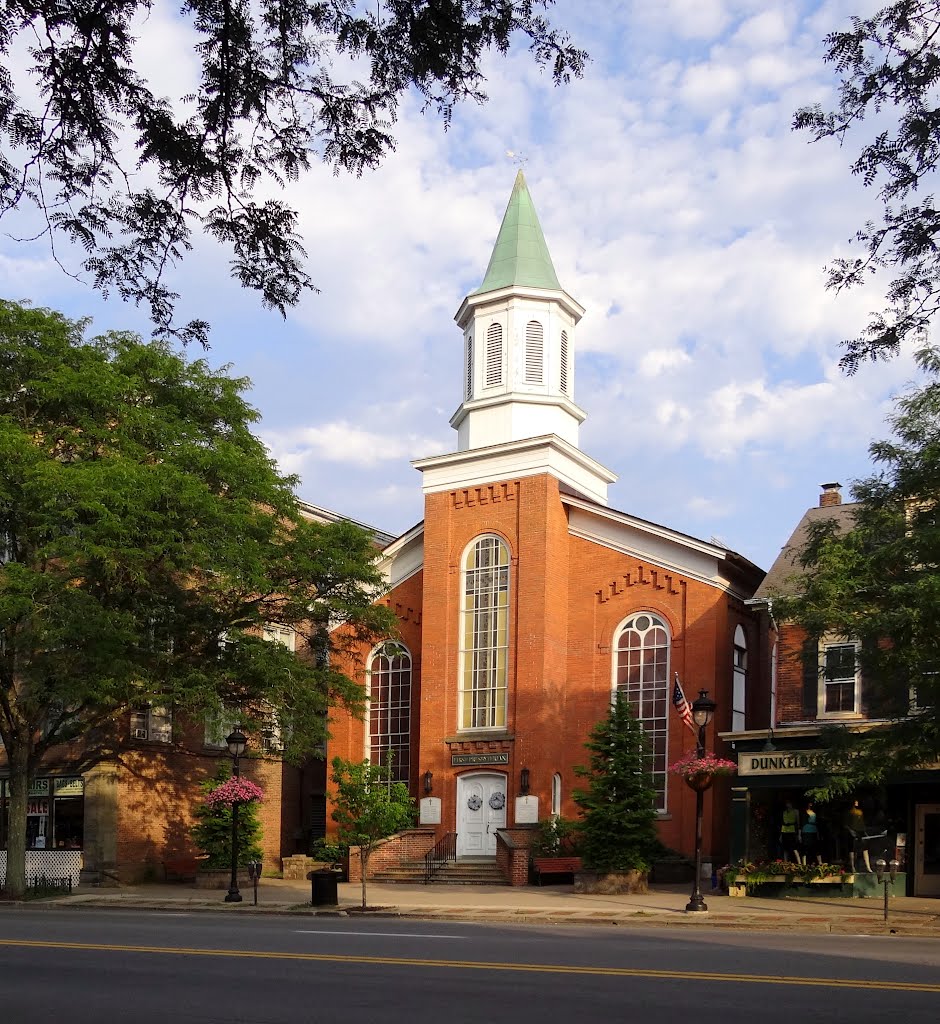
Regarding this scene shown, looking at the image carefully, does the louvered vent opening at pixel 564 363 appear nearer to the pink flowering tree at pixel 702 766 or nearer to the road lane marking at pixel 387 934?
the pink flowering tree at pixel 702 766

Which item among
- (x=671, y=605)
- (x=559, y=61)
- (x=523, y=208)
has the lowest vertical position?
(x=671, y=605)

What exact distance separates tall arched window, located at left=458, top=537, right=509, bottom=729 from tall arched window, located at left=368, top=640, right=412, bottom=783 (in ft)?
8.45

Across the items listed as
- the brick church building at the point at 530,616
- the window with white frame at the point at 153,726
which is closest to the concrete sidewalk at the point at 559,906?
the brick church building at the point at 530,616

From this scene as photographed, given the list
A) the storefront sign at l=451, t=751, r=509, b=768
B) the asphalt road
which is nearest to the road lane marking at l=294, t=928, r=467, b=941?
the asphalt road

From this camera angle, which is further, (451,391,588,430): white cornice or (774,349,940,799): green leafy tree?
(451,391,588,430): white cornice

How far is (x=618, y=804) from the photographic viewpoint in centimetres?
2875

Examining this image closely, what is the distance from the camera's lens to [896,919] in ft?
72.2

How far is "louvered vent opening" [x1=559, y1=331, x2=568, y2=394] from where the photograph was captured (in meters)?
39.7

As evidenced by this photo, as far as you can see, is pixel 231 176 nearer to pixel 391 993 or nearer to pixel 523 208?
pixel 391 993

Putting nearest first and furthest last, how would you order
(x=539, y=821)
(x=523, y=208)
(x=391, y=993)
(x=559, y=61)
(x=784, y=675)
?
(x=559, y=61) → (x=391, y=993) → (x=784, y=675) → (x=539, y=821) → (x=523, y=208)

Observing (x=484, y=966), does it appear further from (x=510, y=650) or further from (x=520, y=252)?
Result: (x=520, y=252)

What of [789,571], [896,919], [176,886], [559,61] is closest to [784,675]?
[789,571]

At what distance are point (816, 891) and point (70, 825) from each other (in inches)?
807

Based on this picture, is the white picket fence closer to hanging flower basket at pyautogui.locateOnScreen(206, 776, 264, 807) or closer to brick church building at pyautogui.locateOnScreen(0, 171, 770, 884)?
brick church building at pyautogui.locateOnScreen(0, 171, 770, 884)
